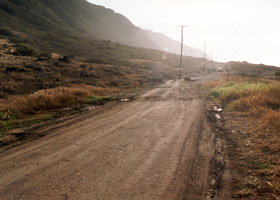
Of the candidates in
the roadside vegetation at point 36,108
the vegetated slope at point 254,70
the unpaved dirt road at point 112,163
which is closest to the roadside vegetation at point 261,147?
the unpaved dirt road at point 112,163

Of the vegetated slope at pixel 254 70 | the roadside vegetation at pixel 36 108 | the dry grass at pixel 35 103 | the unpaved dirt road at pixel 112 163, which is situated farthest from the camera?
the vegetated slope at pixel 254 70

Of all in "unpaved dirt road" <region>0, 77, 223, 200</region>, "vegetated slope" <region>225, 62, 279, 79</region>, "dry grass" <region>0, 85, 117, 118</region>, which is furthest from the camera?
"vegetated slope" <region>225, 62, 279, 79</region>

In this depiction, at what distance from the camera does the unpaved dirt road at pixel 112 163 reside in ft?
11.0

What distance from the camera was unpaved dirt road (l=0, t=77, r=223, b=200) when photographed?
3.36 meters

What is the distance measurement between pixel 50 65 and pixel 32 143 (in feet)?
60.6

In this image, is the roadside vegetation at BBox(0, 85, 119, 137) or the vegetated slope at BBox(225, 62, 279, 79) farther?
the vegetated slope at BBox(225, 62, 279, 79)

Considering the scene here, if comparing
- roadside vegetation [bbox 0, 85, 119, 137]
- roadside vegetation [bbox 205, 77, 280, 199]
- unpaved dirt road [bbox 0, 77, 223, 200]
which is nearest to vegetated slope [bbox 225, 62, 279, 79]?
roadside vegetation [bbox 205, 77, 280, 199]

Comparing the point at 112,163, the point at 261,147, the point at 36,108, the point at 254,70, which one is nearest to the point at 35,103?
the point at 36,108

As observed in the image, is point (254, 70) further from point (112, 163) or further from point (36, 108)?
point (112, 163)

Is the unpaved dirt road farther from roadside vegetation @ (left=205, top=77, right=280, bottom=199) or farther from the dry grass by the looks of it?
the dry grass

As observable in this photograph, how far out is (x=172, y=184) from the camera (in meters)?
3.53

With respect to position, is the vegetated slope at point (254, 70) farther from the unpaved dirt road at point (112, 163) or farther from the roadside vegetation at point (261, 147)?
the unpaved dirt road at point (112, 163)

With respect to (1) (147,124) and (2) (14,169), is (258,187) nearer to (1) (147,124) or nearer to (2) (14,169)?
(1) (147,124)

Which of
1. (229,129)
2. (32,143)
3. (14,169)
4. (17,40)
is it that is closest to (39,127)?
(32,143)
